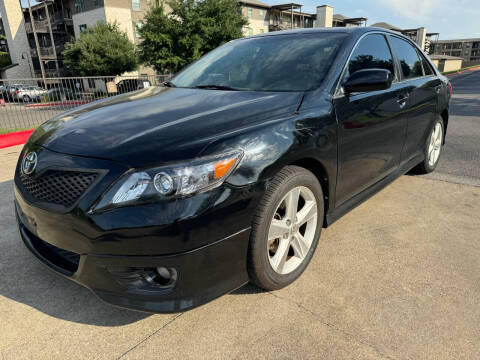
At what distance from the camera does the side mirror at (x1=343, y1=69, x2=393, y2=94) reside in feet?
7.91

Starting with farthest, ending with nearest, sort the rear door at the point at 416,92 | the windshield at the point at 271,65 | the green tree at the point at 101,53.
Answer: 1. the green tree at the point at 101,53
2. the rear door at the point at 416,92
3. the windshield at the point at 271,65

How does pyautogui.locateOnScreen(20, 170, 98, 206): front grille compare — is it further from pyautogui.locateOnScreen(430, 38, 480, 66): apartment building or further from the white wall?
pyautogui.locateOnScreen(430, 38, 480, 66): apartment building

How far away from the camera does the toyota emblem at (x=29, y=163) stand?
2.01 meters

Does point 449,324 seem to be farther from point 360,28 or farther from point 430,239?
point 360,28

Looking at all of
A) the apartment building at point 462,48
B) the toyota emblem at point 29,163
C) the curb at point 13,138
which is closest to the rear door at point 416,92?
the toyota emblem at point 29,163

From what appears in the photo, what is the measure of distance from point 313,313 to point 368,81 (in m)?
1.57

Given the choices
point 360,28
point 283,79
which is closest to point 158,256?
point 283,79

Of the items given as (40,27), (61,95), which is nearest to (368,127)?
(61,95)

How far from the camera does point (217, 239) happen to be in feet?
5.59

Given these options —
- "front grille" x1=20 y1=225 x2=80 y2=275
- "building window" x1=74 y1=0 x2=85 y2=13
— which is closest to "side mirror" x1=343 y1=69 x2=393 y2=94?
"front grille" x1=20 y1=225 x2=80 y2=275

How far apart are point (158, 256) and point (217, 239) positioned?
288 millimetres

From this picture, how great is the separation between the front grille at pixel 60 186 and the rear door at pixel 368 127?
1635mm

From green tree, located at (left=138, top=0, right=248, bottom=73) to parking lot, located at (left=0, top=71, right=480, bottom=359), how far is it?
21839 mm

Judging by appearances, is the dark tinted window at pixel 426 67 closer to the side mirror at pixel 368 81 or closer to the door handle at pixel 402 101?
the door handle at pixel 402 101
